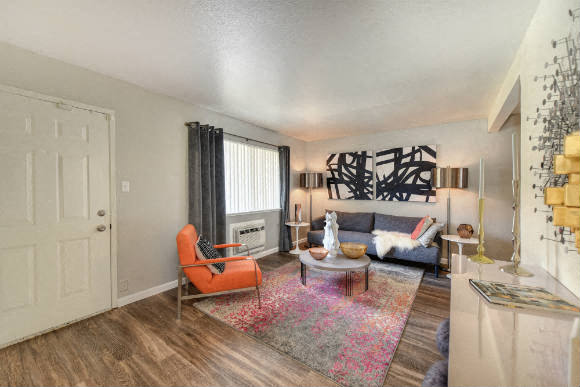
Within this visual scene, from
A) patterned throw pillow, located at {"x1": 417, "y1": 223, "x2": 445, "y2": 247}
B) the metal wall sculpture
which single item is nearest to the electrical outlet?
the metal wall sculpture

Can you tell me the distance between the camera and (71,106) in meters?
2.24

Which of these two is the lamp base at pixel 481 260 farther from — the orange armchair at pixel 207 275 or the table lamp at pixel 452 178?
the table lamp at pixel 452 178

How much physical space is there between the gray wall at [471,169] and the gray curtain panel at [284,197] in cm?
182

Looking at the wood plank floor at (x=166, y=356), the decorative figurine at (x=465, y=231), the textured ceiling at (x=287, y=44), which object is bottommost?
the wood plank floor at (x=166, y=356)

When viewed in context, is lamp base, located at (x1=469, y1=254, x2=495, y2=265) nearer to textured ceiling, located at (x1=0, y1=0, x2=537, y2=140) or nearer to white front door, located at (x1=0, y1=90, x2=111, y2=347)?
textured ceiling, located at (x1=0, y1=0, x2=537, y2=140)

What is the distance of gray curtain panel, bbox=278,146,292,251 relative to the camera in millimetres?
4742

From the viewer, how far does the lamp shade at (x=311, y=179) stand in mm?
5129

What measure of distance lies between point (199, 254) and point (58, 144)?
5.39ft

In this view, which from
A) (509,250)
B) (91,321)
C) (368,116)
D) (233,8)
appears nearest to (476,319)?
(233,8)

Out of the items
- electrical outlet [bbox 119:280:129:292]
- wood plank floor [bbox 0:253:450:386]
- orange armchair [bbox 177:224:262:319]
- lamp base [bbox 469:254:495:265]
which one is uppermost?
lamp base [bbox 469:254:495:265]

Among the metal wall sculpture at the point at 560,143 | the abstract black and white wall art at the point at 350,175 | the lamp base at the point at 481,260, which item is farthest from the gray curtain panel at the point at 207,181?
the metal wall sculpture at the point at 560,143

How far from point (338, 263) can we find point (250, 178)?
226 centimetres

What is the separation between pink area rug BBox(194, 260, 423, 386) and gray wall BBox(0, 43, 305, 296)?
33.8 inches

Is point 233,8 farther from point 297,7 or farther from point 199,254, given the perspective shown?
point 199,254
